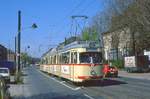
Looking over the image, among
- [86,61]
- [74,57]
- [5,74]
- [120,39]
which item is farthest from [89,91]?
[120,39]

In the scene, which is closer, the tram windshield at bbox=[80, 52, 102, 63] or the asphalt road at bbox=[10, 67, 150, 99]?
the asphalt road at bbox=[10, 67, 150, 99]

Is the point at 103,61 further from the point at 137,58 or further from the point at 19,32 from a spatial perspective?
the point at 137,58

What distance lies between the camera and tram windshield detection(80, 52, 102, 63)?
33.6 meters

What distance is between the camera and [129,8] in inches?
2921

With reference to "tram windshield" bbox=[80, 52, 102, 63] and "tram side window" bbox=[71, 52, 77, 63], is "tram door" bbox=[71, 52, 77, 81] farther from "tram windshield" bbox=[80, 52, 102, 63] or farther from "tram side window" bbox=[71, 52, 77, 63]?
"tram windshield" bbox=[80, 52, 102, 63]

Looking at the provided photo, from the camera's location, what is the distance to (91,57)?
3359cm

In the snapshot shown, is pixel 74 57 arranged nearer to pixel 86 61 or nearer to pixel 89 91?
pixel 86 61

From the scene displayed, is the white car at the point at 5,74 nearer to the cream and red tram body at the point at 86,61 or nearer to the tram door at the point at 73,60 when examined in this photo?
the tram door at the point at 73,60

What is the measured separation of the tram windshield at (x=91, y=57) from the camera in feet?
110

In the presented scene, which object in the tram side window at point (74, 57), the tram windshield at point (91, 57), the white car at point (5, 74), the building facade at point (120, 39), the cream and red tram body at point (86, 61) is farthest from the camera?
the building facade at point (120, 39)

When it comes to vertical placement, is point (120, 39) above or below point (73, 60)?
Result: above

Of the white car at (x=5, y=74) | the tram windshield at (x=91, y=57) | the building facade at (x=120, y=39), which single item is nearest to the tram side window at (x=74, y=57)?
the tram windshield at (x=91, y=57)

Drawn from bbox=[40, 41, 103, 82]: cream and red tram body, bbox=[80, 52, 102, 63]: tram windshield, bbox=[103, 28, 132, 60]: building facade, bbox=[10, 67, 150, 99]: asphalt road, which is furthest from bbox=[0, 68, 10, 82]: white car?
bbox=[103, 28, 132, 60]: building facade

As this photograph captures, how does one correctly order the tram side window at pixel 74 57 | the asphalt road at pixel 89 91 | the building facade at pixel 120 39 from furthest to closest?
1. the building facade at pixel 120 39
2. the tram side window at pixel 74 57
3. the asphalt road at pixel 89 91
